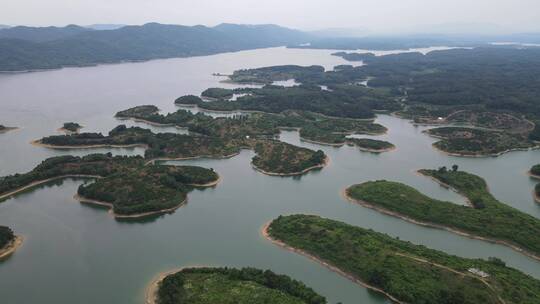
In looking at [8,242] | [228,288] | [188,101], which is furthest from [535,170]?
[188,101]

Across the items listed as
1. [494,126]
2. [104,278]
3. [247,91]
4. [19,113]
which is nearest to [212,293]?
[104,278]

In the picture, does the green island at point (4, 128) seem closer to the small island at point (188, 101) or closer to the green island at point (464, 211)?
the small island at point (188, 101)

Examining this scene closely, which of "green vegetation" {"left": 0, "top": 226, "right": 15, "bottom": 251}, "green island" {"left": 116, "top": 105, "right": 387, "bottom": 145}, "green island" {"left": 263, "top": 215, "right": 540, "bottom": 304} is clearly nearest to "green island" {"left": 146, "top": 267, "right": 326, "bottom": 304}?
"green island" {"left": 263, "top": 215, "right": 540, "bottom": 304}

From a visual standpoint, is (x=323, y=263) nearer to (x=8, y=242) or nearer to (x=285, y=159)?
(x=285, y=159)

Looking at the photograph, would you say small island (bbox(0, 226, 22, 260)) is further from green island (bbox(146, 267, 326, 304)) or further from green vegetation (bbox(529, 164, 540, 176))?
green vegetation (bbox(529, 164, 540, 176))

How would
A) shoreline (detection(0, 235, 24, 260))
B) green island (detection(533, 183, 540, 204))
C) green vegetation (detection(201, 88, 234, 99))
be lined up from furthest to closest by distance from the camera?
1. green vegetation (detection(201, 88, 234, 99))
2. green island (detection(533, 183, 540, 204))
3. shoreline (detection(0, 235, 24, 260))

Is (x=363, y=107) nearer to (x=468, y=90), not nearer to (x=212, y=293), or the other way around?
(x=468, y=90)

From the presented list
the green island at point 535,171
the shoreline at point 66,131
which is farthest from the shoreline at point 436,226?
the shoreline at point 66,131
